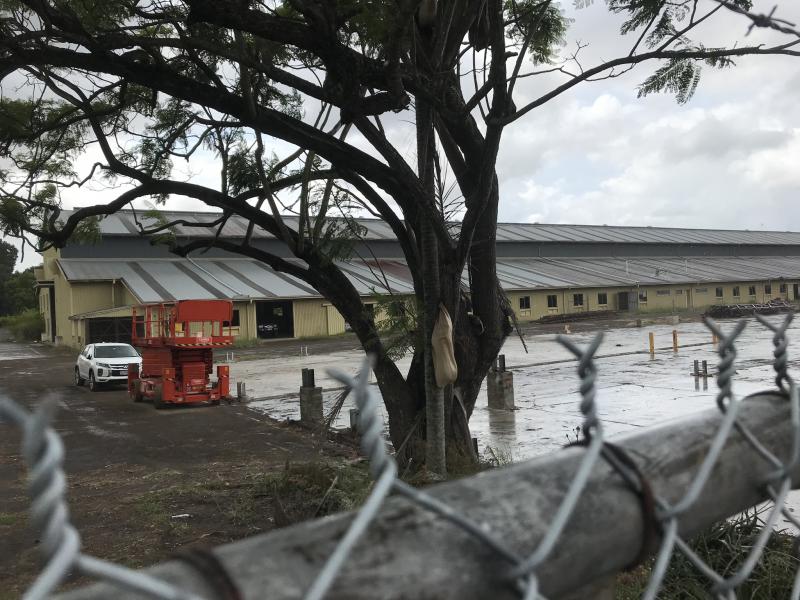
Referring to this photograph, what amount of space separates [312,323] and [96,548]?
105 ft

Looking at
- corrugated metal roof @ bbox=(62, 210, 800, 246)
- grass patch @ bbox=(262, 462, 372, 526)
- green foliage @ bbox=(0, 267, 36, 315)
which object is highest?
corrugated metal roof @ bbox=(62, 210, 800, 246)

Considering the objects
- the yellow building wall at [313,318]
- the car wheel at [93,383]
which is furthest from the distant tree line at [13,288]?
the car wheel at [93,383]

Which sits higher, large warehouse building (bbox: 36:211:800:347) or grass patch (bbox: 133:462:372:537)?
large warehouse building (bbox: 36:211:800:347)

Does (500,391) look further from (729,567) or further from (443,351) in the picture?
(729,567)

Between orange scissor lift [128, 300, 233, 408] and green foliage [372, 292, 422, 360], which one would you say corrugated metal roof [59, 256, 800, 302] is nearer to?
orange scissor lift [128, 300, 233, 408]

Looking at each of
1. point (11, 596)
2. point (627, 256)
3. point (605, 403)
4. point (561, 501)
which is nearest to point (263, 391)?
point (605, 403)

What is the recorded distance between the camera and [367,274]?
1556 inches

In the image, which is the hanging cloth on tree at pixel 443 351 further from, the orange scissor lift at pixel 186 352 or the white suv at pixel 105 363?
the white suv at pixel 105 363

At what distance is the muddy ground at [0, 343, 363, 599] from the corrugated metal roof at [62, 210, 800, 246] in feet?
75.7

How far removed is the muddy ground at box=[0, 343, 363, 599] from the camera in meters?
6.87

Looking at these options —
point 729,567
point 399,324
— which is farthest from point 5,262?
point 729,567

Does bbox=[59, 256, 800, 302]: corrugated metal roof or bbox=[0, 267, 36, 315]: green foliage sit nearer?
bbox=[59, 256, 800, 302]: corrugated metal roof

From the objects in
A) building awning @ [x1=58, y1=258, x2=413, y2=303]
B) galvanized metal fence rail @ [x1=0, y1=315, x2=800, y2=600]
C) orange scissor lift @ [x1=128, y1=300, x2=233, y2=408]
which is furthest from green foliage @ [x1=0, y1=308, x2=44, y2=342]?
galvanized metal fence rail @ [x1=0, y1=315, x2=800, y2=600]

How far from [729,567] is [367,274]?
35.4 metres
